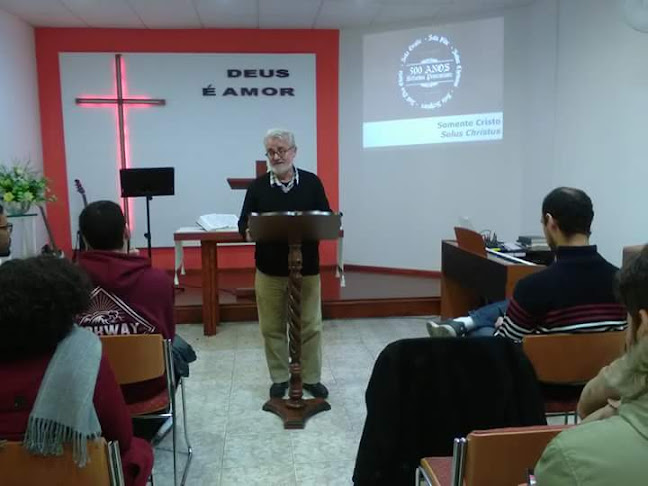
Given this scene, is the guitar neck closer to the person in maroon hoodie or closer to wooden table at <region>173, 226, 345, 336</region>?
wooden table at <region>173, 226, 345, 336</region>

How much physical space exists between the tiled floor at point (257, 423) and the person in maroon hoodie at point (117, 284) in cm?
62

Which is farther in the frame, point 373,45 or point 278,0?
point 373,45

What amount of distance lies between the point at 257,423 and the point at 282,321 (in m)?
0.57

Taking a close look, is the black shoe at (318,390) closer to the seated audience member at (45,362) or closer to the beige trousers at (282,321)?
the beige trousers at (282,321)

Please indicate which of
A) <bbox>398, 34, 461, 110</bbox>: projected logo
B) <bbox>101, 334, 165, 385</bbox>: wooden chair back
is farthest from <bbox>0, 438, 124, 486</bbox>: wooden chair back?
<bbox>398, 34, 461, 110</bbox>: projected logo

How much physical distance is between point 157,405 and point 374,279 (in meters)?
4.03

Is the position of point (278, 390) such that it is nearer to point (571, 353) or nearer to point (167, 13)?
point (571, 353)

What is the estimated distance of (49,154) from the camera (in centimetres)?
609

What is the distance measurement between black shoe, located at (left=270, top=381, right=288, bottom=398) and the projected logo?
3785 mm

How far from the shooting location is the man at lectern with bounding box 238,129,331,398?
3004 mm

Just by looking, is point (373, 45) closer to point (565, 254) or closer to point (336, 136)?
point (336, 136)

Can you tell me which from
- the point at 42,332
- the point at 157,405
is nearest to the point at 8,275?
the point at 42,332

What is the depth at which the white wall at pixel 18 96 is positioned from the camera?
17.3ft

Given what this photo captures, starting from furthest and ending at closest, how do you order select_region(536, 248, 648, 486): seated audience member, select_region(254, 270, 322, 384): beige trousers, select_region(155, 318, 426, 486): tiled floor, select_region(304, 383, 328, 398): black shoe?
select_region(304, 383, 328, 398): black shoe
select_region(254, 270, 322, 384): beige trousers
select_region(155, 318, 426, 486): tiled floor
select_region(536, 248, 648, 486): seated audience member
